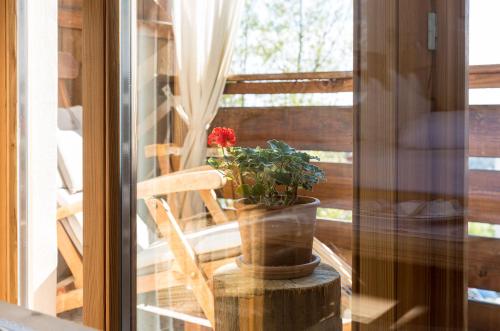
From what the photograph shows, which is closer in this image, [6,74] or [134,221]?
[134,221]

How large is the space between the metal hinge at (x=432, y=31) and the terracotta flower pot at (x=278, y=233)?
0.39 m

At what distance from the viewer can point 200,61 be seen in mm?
1485

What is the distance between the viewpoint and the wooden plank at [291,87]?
1.20m

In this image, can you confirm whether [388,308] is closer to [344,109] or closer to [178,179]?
[344,109]

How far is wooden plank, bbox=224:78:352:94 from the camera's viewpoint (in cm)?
120

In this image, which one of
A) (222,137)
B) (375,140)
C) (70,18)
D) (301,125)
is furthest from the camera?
(70,18)

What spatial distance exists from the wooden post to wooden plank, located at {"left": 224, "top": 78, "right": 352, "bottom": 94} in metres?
0.04

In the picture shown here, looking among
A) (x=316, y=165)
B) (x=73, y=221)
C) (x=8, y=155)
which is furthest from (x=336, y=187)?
(x=8, y=155)

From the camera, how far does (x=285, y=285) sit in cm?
129

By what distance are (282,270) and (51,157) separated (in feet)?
3.16

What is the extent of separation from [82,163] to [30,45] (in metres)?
0.56

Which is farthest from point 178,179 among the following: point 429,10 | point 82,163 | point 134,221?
point 429,10

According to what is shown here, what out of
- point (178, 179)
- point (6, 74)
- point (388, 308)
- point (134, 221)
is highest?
point (6, 74)

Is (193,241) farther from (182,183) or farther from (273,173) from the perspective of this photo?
(273,173)
